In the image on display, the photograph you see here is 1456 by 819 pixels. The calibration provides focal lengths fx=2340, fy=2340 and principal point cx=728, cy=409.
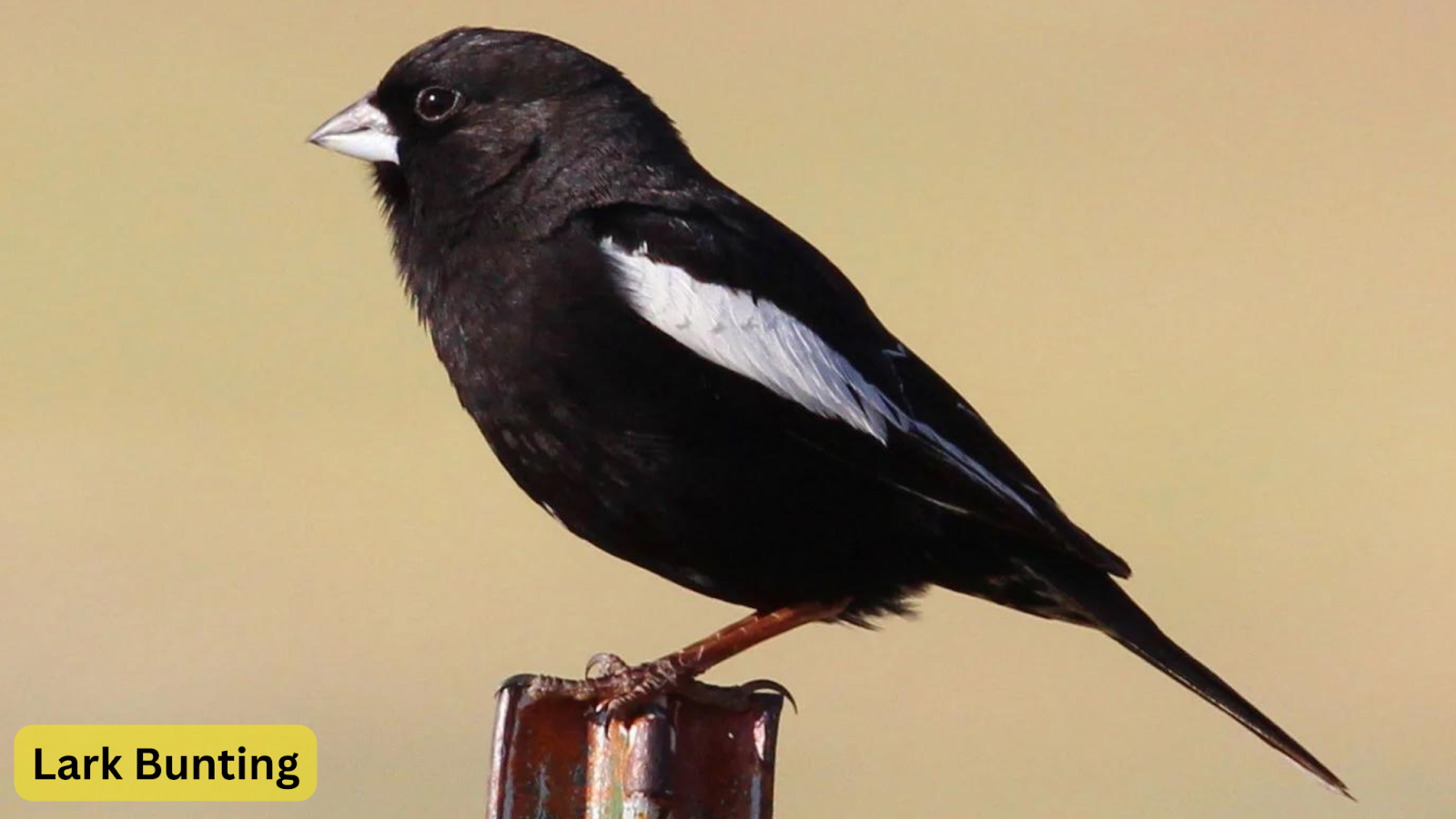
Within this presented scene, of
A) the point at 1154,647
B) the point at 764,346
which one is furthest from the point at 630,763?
the point at 1154,647

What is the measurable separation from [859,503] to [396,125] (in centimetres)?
143

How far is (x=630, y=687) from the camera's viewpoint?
13.7 ft

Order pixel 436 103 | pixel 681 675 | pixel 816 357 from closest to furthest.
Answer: pixel 681 675, pixel 816 357, pixel 436 103

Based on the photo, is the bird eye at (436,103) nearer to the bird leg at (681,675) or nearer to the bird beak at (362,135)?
the bird beak at (362,135)

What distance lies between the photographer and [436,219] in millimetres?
4977

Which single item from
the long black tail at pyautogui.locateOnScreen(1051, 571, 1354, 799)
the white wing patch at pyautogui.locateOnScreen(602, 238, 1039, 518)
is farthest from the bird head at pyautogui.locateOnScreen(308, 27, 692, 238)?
the long black tail at pyautogui.locateOnScreen(1051, 571, 1354, 799)

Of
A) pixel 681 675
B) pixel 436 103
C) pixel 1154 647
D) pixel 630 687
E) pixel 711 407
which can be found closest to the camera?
pixel 630 687

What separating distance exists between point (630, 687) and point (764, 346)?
2.68ft

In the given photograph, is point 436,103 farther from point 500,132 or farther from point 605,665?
point 605,665

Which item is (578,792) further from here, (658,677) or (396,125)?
(396,125)

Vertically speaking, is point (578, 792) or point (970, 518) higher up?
point (970, 518)

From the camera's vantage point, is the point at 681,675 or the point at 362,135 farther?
the point at 362,135

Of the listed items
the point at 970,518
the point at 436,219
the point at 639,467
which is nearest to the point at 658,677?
the point at 639,467

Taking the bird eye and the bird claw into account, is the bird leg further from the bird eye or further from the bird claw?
the bird eye
